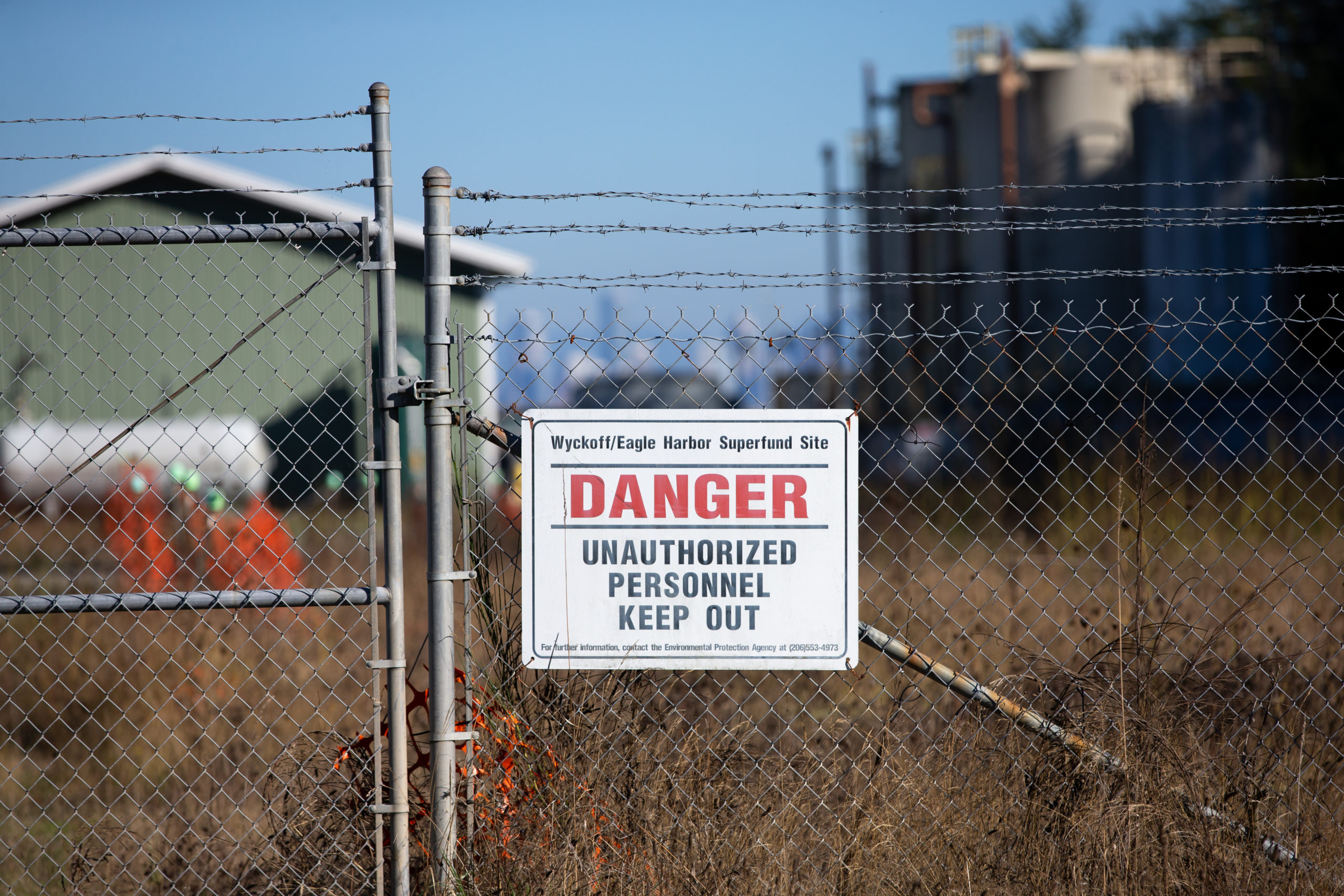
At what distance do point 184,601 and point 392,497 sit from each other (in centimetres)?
66

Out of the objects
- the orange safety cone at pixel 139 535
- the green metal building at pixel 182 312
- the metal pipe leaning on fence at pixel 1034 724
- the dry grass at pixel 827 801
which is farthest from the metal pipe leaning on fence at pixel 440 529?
the green metal building at pixel 182 312

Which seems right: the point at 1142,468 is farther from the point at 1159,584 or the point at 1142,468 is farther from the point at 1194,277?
the point at 1194,277

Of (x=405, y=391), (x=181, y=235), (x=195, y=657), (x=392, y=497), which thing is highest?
(x=181, y=235)

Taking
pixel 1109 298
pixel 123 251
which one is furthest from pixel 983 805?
pixel 1109 298

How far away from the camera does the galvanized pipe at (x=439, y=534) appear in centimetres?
282

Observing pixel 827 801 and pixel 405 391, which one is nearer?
pixel 405 391

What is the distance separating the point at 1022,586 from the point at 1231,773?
13.1 feet

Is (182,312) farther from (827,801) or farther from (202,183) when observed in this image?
(827,801)

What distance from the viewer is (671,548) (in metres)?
2.98

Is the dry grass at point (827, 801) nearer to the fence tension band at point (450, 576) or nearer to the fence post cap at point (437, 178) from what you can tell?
the fence tension band at point (450, 576)

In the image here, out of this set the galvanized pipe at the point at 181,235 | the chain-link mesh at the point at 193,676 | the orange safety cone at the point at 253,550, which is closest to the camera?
the galvanized pipe at the point at 181,235

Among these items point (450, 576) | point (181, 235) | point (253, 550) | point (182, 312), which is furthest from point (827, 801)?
point (182, 312)

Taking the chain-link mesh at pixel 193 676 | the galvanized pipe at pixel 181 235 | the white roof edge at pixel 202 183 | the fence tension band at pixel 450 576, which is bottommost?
the chain-link mesh at pixel 193 676

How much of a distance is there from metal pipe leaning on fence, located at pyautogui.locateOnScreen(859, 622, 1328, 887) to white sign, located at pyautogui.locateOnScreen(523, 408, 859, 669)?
152 mm
